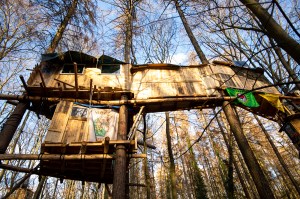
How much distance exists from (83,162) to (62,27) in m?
8.58

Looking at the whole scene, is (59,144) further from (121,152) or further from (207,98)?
(207,98)

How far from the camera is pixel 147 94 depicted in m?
9.90

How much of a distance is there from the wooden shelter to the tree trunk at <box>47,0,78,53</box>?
30.5 inches

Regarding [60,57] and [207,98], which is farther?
[60,57]

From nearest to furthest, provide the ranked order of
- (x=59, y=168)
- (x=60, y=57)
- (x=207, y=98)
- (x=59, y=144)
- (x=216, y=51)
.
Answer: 1. (x=59, y=144)
2. (x=59, y=168)
3. (x=207, y=98)
4. (x=60, y=57)
5. (x=216, y=51)

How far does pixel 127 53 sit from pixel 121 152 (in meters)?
7.88

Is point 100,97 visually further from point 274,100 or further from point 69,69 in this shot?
point 274,100

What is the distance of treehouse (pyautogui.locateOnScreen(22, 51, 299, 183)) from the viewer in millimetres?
7345

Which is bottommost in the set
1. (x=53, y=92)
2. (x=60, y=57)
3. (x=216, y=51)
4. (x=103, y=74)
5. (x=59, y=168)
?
(x=59, y=168)

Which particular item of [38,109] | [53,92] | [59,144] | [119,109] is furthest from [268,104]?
[38,109]

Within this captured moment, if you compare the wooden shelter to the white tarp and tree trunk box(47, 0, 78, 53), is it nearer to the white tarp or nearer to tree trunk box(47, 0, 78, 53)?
the white tarp

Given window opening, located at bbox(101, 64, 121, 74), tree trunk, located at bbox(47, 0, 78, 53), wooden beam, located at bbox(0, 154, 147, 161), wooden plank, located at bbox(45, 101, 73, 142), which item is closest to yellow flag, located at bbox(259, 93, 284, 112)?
window opening, located at bbox(101, 64, 121, 74)

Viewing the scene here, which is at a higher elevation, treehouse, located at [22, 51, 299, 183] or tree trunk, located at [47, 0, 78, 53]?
tree trunk, located at [47, 0, 78, 53]

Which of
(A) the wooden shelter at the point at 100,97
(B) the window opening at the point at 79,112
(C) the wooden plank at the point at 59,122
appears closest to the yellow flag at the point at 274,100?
(A) the wooden shelter at the point at 100,97
